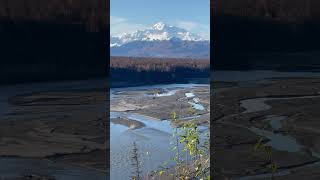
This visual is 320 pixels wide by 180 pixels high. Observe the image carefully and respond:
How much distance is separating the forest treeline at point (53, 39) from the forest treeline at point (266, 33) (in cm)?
57

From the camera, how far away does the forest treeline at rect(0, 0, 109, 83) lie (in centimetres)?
184

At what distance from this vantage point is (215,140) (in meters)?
2.07

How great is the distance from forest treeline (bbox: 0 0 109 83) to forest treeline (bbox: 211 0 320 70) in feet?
1.86

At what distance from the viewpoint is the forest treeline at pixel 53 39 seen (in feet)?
6.04

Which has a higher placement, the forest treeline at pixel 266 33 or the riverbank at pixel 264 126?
the forest treeline at pixel 266 33

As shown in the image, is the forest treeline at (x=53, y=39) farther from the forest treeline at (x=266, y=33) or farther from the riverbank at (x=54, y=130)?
the forest treeline at (x=266, y=33)

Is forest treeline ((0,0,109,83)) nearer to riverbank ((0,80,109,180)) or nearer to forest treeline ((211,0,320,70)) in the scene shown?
riverbank ((0,80,109,180))

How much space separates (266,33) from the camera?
2.10m

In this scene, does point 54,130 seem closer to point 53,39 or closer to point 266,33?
point 53,39

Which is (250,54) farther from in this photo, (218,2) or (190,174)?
(190,174)

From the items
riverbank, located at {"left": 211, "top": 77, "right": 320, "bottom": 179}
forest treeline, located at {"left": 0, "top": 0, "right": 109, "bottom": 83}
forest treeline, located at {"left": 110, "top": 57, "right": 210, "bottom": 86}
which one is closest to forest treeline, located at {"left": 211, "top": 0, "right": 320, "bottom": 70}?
riverbank, located at {"left": 211, "top": 77, "right": 320, "bottom": 179}

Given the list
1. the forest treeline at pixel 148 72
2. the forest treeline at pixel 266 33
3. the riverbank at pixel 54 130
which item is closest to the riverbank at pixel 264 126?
the forest treeline at pixel 266 33

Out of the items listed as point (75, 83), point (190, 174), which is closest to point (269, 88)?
point (190, 174)

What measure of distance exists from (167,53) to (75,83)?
191 metres
